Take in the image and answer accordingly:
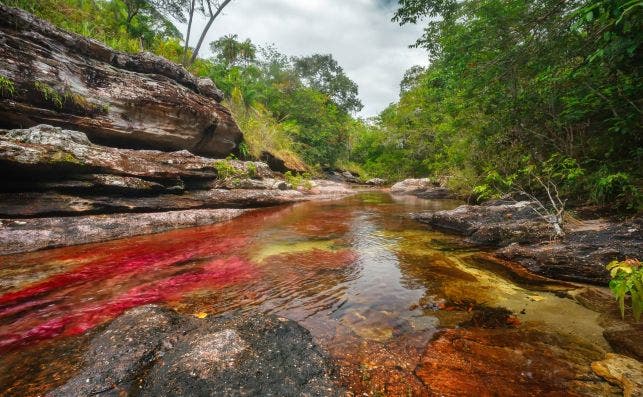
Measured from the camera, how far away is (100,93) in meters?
8.34

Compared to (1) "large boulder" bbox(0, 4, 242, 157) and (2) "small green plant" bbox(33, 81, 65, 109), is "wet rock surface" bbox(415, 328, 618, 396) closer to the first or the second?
(1) "large boulder" bbox(0, 4, 242, 157)

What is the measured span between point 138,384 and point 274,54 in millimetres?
32178

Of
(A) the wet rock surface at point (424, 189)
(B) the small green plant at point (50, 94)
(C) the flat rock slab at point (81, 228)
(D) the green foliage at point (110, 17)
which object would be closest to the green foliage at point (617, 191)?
(C) the flat rock slab at point (81, 228)

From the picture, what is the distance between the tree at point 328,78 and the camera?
1457 inches

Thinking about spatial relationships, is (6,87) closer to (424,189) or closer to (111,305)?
(111,305)

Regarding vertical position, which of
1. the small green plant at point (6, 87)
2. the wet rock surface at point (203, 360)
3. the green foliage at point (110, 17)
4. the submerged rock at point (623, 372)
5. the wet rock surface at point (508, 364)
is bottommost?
the wet rock surface at point (203, 360)

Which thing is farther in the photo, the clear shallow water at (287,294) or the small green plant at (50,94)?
the small green plant at (50,94)

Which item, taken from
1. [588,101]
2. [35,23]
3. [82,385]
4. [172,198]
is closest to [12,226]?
[172,198]

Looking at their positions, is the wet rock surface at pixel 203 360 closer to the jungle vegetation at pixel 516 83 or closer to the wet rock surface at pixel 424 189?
the jungle vegetation at pixel 516 83

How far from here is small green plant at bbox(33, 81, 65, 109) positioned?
681 cm

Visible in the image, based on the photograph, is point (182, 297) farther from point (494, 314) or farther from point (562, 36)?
point (562, 36)

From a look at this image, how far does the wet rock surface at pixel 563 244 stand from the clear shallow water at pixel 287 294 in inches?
22.3

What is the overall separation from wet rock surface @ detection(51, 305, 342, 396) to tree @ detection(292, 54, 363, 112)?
3813 cm

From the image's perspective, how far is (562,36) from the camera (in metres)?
5.62
